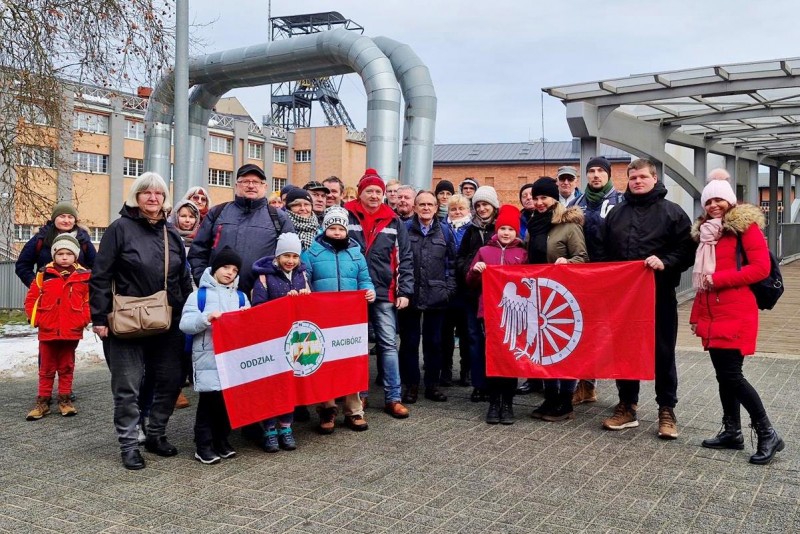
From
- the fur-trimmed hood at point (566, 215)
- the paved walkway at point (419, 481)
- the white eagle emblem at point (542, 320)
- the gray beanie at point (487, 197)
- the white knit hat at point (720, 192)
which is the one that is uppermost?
the gray beanie at point (487, 197)

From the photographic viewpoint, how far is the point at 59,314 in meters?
7.14

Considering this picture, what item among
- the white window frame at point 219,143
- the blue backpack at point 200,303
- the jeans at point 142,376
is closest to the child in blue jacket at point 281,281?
the blue backpack at point 200,303

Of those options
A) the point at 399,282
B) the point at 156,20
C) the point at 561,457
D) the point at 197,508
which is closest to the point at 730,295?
the point at 561,457

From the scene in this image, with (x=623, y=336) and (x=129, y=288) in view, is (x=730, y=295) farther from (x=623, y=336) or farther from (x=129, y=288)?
(x=129, y=288)

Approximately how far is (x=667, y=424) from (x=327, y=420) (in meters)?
2.78

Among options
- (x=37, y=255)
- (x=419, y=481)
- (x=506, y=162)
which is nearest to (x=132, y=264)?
(x=419, y=481)

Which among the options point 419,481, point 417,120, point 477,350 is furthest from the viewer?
point 417,120

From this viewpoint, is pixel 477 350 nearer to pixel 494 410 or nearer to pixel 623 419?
pixel 494 410

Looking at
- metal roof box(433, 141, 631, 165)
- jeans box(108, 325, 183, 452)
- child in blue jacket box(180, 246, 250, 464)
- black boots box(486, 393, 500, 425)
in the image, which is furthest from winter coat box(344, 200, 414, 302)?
metal roof box(433, 141, 631, 165)

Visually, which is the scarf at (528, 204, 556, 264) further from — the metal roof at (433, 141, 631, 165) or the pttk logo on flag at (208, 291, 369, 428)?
the metal roof at (433, 141, 631, 165)

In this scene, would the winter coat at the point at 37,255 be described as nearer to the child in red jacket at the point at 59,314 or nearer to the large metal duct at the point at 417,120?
the child in red jacket at the point at 59,314

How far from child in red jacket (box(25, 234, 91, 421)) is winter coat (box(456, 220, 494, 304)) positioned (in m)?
3.58

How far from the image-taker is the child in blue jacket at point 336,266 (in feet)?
21.8

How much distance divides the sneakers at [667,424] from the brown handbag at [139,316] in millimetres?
3942
